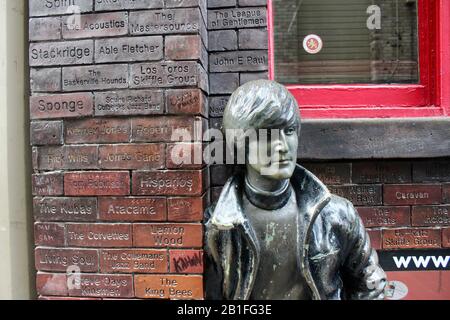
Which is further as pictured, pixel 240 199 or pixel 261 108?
pixel 240 199

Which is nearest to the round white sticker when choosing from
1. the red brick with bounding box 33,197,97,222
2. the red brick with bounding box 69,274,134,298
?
the red brick with bounding box 33,197,97,222

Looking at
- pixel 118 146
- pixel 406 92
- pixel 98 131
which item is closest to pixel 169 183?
pixel 118 146

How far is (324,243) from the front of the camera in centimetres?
149

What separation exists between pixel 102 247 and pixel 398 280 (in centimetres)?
142

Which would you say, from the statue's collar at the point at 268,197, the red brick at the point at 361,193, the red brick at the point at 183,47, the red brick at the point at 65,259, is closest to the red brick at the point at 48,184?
the red brick at the point at 65,259

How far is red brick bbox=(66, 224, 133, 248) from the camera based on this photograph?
5.80 feet

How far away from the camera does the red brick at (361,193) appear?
200 centimetres

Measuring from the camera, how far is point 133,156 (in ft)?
5.77

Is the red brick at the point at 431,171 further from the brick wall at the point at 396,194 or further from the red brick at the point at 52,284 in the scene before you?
the red brick at the point at 52,284

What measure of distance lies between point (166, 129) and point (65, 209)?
570mm

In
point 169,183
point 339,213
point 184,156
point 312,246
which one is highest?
point 184,156

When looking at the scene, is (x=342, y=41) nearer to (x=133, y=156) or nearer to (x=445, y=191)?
(x=445, y=191)

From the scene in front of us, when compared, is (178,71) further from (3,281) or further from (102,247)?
(3,281)

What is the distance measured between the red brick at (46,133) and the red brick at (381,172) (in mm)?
1358
